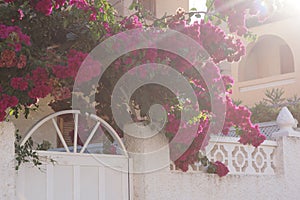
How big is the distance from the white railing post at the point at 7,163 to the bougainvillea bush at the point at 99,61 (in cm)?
24

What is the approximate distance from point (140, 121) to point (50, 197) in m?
1.58

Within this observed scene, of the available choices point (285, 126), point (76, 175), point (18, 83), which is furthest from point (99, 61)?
point (285, 126)

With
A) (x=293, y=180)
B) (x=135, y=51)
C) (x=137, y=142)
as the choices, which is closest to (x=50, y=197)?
(x=137, y=142)

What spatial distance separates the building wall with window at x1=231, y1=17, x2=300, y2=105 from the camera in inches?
747

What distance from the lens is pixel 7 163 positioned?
619cm

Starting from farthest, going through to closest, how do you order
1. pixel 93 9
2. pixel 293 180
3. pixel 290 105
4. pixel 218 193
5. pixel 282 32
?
pixel 282 32 < pixel 290 105 < pixel 293 180 < pixel 218 193 < pixel 93 9

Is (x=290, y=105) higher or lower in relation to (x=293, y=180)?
higher

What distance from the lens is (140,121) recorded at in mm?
7652

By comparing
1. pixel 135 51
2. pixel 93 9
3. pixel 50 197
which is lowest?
pixel 50 197

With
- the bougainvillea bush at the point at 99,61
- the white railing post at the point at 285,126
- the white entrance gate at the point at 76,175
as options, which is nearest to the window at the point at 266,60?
the white railing post at the point at 285,126

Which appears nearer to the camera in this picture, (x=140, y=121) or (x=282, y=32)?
(x=140, y=121)

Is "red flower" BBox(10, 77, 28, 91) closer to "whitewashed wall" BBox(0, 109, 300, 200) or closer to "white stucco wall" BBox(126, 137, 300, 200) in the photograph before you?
"whitewashed wall" BBox(0, 109, 300, 200)

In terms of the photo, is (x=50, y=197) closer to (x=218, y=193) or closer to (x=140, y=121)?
(x=140, y=121)

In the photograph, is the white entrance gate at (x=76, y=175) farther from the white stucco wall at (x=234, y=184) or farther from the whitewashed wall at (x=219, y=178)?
the white stucco wall at (x=234, y=184)
